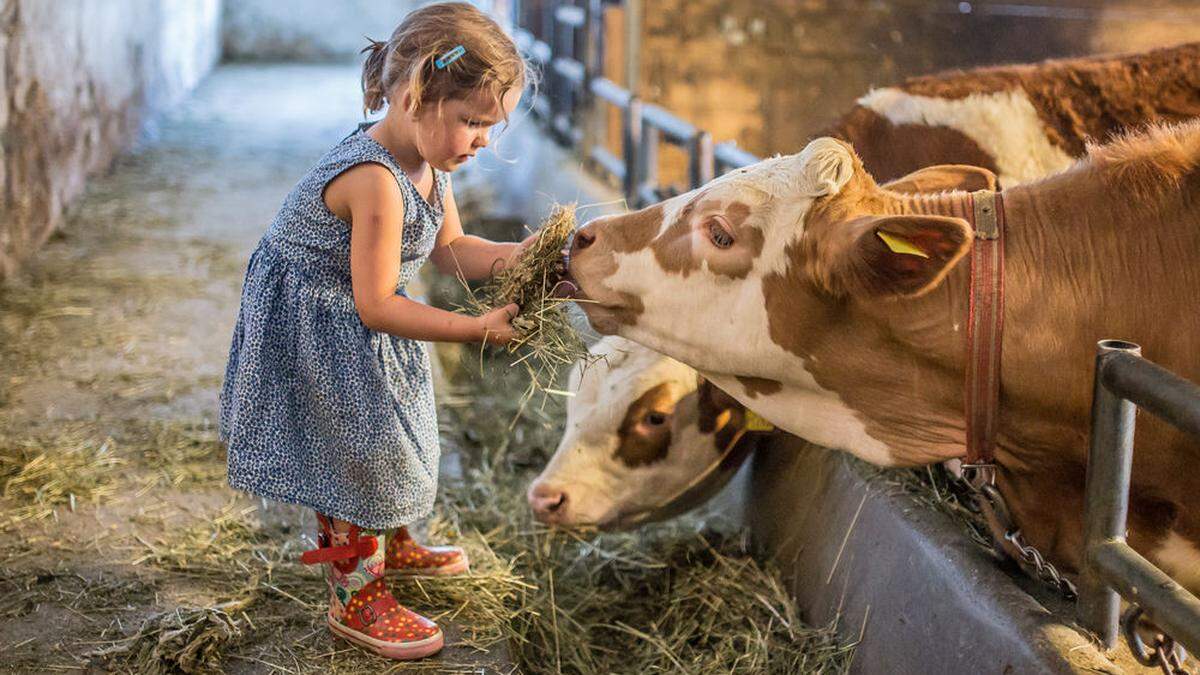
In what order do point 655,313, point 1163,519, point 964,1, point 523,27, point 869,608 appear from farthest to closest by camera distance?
point 523,27 → point 964,1 → point 869,608 → point 655,313 → point 1163,519

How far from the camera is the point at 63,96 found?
739 cm

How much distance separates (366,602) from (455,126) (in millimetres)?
1055

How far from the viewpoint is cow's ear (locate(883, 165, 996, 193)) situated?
2742 mm

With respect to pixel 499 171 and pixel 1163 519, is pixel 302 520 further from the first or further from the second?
pixel 499 171

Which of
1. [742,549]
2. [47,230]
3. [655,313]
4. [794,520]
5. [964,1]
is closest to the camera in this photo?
[655,313]

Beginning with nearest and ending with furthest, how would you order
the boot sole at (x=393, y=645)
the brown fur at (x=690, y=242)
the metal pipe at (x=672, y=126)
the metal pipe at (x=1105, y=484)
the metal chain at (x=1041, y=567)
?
1. the metal pipe at (x=1105, y=484)
2. the metal chain at (x=1041, y=567)
3. the brown fur at (x=690, y=242)
4. the boot sole at (x=393, y=645)
5. the metal pipe at (x=672, y=126)

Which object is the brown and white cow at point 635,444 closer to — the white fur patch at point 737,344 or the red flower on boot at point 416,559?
the red flower on boot at point 416,559

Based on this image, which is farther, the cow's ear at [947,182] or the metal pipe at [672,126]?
the metal pipe at [672,126]

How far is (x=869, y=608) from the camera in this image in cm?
271

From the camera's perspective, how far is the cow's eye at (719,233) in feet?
7.95

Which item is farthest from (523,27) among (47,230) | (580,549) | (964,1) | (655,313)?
(655,313)

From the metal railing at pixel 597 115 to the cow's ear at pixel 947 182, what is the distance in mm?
861

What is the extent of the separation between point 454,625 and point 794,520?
98 centimetres

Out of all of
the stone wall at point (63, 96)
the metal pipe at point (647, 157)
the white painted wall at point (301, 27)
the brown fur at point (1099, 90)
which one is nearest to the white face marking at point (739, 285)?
the brown fur at point (1099, 90)
